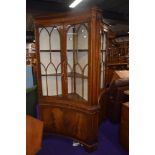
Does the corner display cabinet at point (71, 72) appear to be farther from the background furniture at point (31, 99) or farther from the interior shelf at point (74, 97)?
the background furniture at point (31, 99)

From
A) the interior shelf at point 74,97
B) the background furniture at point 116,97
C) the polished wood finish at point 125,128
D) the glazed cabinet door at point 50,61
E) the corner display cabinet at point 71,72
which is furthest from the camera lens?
the background furniture at point 116,97

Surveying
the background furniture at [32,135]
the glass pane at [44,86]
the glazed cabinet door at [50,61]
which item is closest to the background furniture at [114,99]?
the glazed cabinet door at [50,61]

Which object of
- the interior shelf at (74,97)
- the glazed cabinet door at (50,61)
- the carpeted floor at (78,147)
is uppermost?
the glazed cabinet door at (50,61)

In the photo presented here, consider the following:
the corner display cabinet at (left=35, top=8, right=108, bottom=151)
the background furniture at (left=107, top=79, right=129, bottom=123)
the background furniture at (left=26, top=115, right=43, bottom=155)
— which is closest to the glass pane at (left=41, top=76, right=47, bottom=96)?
the corner display cabinet at (left=35, top=8, right=108, bottom=151)

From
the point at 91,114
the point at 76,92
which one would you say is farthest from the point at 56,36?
the point at 91,114

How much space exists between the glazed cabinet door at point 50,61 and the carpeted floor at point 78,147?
2.37ft

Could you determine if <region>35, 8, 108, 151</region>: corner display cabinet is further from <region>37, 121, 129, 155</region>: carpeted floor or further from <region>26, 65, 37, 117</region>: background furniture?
<region>26, 65, 37, 117</region>: background furniture

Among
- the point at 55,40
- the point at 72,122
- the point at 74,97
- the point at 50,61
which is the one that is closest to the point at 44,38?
the point at 55,40

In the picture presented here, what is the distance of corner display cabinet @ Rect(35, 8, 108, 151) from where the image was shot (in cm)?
252

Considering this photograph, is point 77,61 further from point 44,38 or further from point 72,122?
point 72,122

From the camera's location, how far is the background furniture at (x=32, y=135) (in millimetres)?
1715
